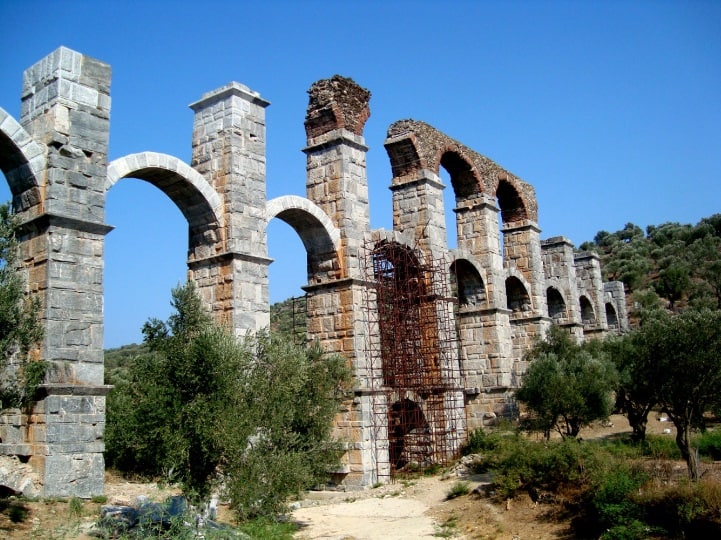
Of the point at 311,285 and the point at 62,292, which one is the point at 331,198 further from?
the point at 62,292

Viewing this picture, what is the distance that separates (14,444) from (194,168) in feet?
20.1

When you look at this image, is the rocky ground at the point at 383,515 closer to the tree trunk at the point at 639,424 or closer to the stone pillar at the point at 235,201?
the stone pillar at the point at 235,201

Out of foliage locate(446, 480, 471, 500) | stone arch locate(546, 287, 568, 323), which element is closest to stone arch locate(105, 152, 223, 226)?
foliage locate(446, 480, 471, 500)

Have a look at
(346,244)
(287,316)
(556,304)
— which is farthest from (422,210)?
(287,316)

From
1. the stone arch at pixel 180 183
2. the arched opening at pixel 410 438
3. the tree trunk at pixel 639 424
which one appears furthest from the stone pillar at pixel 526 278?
the stone arch at pixel 180 183

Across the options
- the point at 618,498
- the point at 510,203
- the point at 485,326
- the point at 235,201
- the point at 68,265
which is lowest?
the point at 618,498

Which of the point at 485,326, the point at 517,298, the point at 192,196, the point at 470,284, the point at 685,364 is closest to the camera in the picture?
A: the point at 685,364

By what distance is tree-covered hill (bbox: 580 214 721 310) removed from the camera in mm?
40219

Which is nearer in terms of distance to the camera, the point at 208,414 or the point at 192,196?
the point at 208,414

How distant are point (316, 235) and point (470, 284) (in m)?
6.91

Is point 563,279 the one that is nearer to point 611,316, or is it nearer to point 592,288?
point 592,288

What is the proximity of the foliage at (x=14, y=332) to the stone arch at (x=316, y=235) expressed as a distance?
6.11 metres

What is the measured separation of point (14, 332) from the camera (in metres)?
8.30

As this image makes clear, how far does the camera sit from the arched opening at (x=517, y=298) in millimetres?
22391
